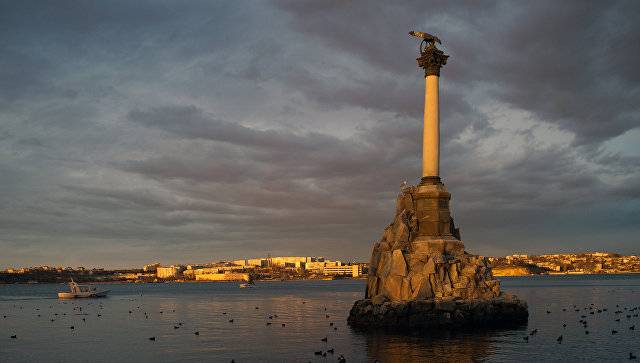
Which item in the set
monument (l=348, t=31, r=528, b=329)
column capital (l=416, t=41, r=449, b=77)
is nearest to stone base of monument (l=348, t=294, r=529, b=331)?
monument (l=348, t=31, r=528, b=329)

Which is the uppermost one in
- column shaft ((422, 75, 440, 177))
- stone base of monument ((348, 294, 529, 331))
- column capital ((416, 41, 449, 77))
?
column capital ((416, 41, 449, 77))

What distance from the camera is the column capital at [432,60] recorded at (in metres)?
57.9

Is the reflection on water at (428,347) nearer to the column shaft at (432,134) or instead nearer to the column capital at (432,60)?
the column shaft at (432,134)

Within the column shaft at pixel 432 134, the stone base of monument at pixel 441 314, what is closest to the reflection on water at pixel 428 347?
the stone base of monument at pixel 441 314

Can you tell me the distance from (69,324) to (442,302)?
141ft

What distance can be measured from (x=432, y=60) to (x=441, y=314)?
22.6m

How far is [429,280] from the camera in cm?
5338

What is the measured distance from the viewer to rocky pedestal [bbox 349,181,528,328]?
170 ft

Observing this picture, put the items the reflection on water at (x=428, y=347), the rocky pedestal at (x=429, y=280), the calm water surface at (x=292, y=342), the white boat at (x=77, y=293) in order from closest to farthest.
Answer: the reflection on water at (x=428, y=347) → the calm water surface at (x=292, y=342) → the rocky pedestal at (x=429, y=280) → the white boat at (x=77, y=293)

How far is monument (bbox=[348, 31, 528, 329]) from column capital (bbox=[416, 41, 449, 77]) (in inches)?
1.4

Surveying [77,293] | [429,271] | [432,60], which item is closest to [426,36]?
[432,60]

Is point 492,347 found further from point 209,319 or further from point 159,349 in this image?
point 209,319

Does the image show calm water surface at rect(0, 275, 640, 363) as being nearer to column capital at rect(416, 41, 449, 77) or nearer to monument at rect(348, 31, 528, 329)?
monument at rect(348, 31, 528, 329)

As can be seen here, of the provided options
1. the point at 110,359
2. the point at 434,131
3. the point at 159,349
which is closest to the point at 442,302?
the point at 434,131
